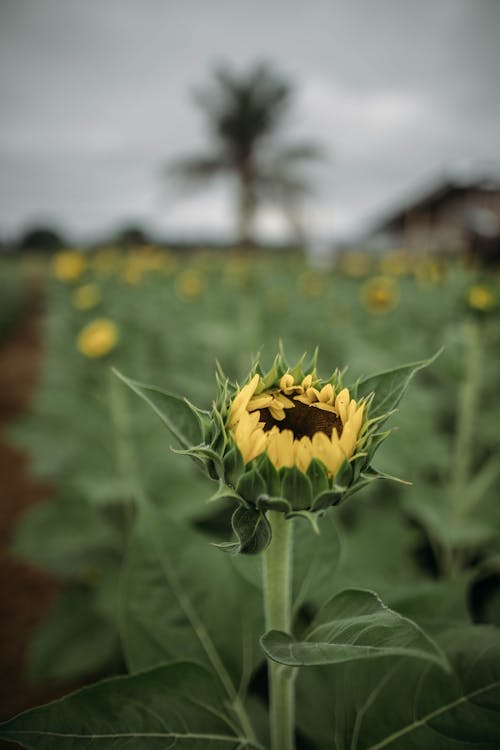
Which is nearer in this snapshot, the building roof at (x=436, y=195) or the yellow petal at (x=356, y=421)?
the yellow petal at (x=356, y=421)

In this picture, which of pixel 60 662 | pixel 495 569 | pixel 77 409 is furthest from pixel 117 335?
pixel 495 569

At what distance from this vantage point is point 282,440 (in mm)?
552

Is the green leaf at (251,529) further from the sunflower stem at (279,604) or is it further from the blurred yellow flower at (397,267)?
the blurred yellow flower at (397,267)

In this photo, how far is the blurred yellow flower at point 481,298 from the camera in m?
1.73

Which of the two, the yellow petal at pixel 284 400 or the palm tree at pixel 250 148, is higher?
the palm tree at pixel 250 148

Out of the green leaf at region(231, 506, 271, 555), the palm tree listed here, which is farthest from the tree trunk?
the green leaf at region(231, 506, 271, 555)

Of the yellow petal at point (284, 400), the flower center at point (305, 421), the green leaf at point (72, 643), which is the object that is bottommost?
the green leaf at point (72, 643)

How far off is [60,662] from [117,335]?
1.27m

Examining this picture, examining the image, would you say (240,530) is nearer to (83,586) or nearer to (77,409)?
(83,586)

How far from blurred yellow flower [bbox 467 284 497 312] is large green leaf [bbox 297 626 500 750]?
51.4 inches

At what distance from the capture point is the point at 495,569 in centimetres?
156

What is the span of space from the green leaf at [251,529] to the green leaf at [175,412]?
0.10 metres

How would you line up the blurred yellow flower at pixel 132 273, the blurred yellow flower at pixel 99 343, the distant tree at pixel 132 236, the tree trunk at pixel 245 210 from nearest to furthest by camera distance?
the blurred yellow flower at pixel 99 343, the blurred yellow flower at pixel 132 273, the distant tree at pixel 132 236, the tree trunk at pixel 245 210

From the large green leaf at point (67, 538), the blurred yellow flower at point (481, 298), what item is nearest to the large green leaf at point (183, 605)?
the large green leaf at point (67, 538)
